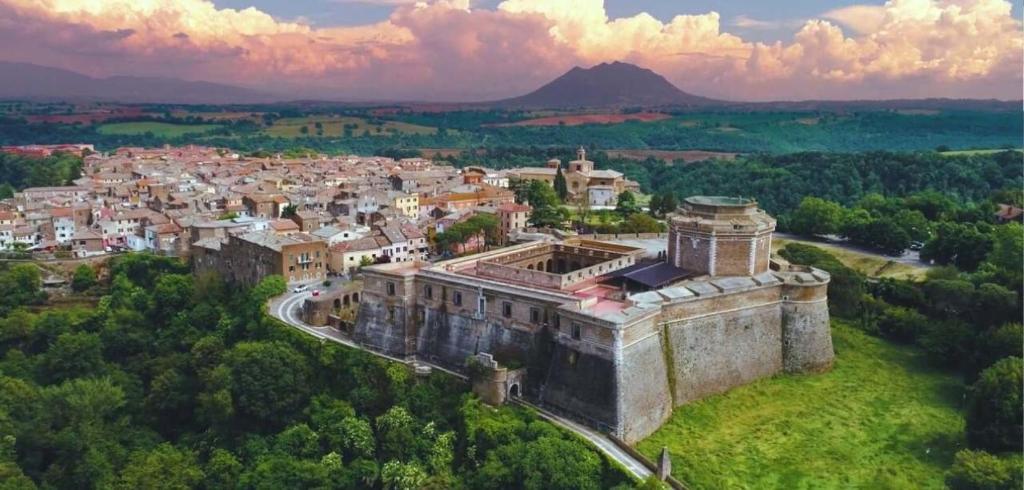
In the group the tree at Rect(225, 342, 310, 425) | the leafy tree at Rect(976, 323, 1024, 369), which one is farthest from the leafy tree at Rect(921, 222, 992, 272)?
the tree at Rect(225, 342, 310, 425)

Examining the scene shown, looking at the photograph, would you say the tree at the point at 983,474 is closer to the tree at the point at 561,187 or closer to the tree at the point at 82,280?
the tree at the point at 82,280

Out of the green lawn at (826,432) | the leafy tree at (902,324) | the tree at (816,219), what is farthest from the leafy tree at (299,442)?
the tree at (816,219)

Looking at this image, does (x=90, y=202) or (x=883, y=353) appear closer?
(x=883, y=353)

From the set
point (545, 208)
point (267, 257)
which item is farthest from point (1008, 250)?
point (267, 257)

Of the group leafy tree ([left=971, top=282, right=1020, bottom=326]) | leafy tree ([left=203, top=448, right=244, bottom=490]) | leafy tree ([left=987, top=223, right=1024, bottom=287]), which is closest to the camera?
leafy tree ([left=203, top=448, right=244, bottom=490])

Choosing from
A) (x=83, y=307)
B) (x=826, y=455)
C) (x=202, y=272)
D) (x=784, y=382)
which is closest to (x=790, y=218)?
(x=784, y=382)

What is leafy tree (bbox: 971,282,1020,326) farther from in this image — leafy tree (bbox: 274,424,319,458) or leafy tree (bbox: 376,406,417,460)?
leafy tree (bbox: 274,424,319,458)

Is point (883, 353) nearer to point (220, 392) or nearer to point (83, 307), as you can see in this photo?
point (220, 392)

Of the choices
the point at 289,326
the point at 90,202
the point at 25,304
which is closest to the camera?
the point at 289,326
